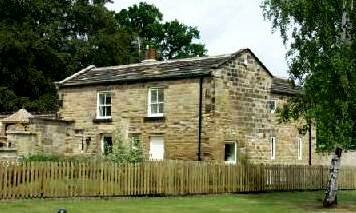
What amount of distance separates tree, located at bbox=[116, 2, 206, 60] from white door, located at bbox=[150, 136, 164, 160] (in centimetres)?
5048

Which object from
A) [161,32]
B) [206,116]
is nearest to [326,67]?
[206,116]

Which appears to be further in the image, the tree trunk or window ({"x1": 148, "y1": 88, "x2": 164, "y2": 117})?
window ({"x1": 148, "y1": 88, "x2": 164, "y2": 117})

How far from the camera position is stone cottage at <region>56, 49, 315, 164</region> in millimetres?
34312

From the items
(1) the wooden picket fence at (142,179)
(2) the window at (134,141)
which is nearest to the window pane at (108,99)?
(2) the window at (134,141)

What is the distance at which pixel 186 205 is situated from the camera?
2362 cm

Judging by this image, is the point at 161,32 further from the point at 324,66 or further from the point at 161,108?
the point at 324,66

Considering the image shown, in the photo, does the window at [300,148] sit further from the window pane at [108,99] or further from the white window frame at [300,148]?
the window pane at [108,99]

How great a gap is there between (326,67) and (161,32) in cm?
6314

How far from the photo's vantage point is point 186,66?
119 feet

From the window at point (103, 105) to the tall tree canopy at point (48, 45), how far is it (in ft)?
71.5

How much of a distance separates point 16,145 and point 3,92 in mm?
24640

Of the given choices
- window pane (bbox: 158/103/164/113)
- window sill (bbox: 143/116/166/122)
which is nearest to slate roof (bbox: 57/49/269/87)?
window pane (bbox: 158/103/164/113)

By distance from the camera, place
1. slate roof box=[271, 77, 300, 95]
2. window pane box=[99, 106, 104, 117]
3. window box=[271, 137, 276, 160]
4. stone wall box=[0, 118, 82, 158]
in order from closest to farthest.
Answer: stone wall box=[0, 118, 82, 158] → window pane box=[99, 106, 104, 117] → window box=[271, 137, 276, 160] → slate roof box=[271, 77, 300, 95]

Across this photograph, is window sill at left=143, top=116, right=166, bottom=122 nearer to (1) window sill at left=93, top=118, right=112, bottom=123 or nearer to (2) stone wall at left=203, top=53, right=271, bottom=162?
(1) window sill at left=93, top=118, right=112, bottom=123
